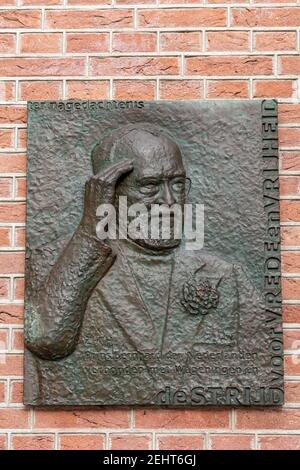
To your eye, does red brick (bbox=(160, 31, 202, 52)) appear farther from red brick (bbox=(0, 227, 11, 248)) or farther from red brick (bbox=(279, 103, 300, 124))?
red brick (bbox=(0, 227, 11, 248))

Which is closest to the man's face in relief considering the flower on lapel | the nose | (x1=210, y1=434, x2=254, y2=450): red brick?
the nose

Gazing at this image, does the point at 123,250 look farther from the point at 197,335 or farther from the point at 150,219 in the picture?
the point at 197,335

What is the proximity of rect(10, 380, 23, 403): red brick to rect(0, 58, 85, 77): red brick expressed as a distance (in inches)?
47.2

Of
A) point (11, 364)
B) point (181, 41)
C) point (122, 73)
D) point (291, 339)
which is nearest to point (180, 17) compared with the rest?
point (181, 41)

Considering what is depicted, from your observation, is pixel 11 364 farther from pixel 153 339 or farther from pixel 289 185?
pixel 289 185

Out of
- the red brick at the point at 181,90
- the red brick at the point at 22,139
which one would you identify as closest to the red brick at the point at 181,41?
the red brick at the point at 181,90

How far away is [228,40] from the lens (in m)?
3.00

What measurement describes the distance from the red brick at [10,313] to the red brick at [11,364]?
13cm

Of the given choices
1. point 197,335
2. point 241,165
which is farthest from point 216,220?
point 197,335

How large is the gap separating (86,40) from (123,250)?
87 cm

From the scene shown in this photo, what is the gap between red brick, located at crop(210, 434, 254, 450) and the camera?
2.78m

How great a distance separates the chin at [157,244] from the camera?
Answer: 2799 millimetres

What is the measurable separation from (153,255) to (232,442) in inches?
29.3

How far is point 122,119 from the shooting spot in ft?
9.52
